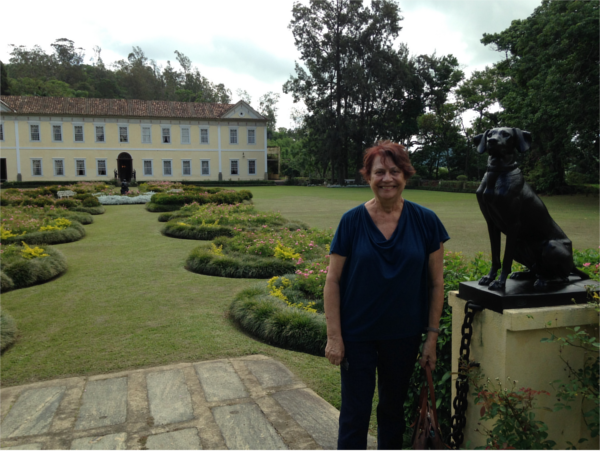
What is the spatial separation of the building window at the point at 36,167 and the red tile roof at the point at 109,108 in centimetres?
415

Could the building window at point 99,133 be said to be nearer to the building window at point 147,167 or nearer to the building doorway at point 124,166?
the building doorway at point 124,166

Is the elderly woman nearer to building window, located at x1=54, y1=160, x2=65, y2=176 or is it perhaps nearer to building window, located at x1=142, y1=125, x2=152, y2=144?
building window, located at x1=142, y1=125, x2=152, y2=144

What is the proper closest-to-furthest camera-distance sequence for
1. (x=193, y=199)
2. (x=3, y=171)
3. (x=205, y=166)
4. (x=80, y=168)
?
(x=193, y=199)
(x=3, y=171)
(x=80, y=168)
(x=205, y=166)

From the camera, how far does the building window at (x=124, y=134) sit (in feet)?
135

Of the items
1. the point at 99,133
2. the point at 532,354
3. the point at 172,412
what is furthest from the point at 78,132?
the point at 532,354

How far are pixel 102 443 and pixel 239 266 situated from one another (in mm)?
4949

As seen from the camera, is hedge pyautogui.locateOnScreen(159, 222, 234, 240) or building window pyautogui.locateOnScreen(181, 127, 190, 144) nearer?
hedge pyautogui.locateOnScreen(159, 222, 234, 240)

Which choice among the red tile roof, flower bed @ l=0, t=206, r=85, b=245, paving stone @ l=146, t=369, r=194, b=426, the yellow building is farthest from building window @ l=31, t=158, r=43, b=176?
paving stone @ l=146, t=369, r=194, b=426

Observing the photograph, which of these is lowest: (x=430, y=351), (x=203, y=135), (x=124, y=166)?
(x=430, y=351)

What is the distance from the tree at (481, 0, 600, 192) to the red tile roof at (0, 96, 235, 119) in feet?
90.7

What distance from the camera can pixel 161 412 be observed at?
303 centimetres

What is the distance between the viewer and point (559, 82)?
19172mm

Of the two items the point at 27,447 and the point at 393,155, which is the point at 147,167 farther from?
the point at 393,155

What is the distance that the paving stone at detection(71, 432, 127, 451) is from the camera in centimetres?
261
